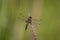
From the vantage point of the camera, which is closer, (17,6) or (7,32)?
(7,32)

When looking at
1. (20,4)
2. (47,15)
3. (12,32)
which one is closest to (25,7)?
(20,4)

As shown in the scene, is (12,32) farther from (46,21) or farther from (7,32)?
(46,21)

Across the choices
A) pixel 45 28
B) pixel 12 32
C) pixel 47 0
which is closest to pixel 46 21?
pixel 45 28

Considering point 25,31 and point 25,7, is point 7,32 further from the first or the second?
point 25,7

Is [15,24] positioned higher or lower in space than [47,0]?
lower

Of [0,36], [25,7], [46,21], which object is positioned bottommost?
[0,36]

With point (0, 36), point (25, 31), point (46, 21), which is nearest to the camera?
point (0, 36)

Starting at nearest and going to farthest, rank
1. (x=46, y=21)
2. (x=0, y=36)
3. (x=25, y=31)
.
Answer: (x=0, y=36)
(x=25, y=31)
(x=46, y=21)
